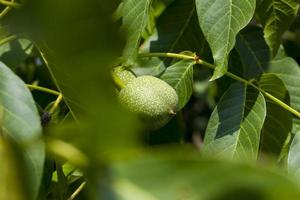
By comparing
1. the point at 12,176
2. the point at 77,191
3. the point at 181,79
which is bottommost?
the point at 77,191

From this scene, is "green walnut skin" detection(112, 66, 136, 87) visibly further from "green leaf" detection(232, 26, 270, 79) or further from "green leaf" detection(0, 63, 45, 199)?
"green leaf" detection(232, 26, 270, 79)

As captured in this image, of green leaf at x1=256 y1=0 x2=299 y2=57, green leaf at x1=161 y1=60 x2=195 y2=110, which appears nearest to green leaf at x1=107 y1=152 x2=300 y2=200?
green leaf at x1=161 y1=60 x2=195 y2=110

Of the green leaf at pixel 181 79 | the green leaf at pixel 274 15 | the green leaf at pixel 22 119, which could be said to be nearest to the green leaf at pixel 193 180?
the green leaf at pixel 22 119

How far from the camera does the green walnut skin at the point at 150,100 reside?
4.81 ft

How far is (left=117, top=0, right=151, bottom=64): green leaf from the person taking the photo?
1.55 metres

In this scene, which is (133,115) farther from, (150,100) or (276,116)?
(276,116)

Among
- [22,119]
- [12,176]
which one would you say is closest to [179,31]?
[22,119]

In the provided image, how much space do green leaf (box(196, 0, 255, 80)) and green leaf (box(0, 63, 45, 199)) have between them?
20.2 inches

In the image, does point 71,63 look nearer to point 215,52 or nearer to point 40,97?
point 215,52

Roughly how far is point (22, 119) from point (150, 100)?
0.43 metres

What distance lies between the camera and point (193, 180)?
51cm

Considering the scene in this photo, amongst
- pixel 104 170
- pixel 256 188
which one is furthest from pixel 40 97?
pixel 256 188

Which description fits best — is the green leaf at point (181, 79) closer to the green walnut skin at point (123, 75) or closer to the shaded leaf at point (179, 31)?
the green walnut skin at point (123, 75)

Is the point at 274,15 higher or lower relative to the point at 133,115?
lower
